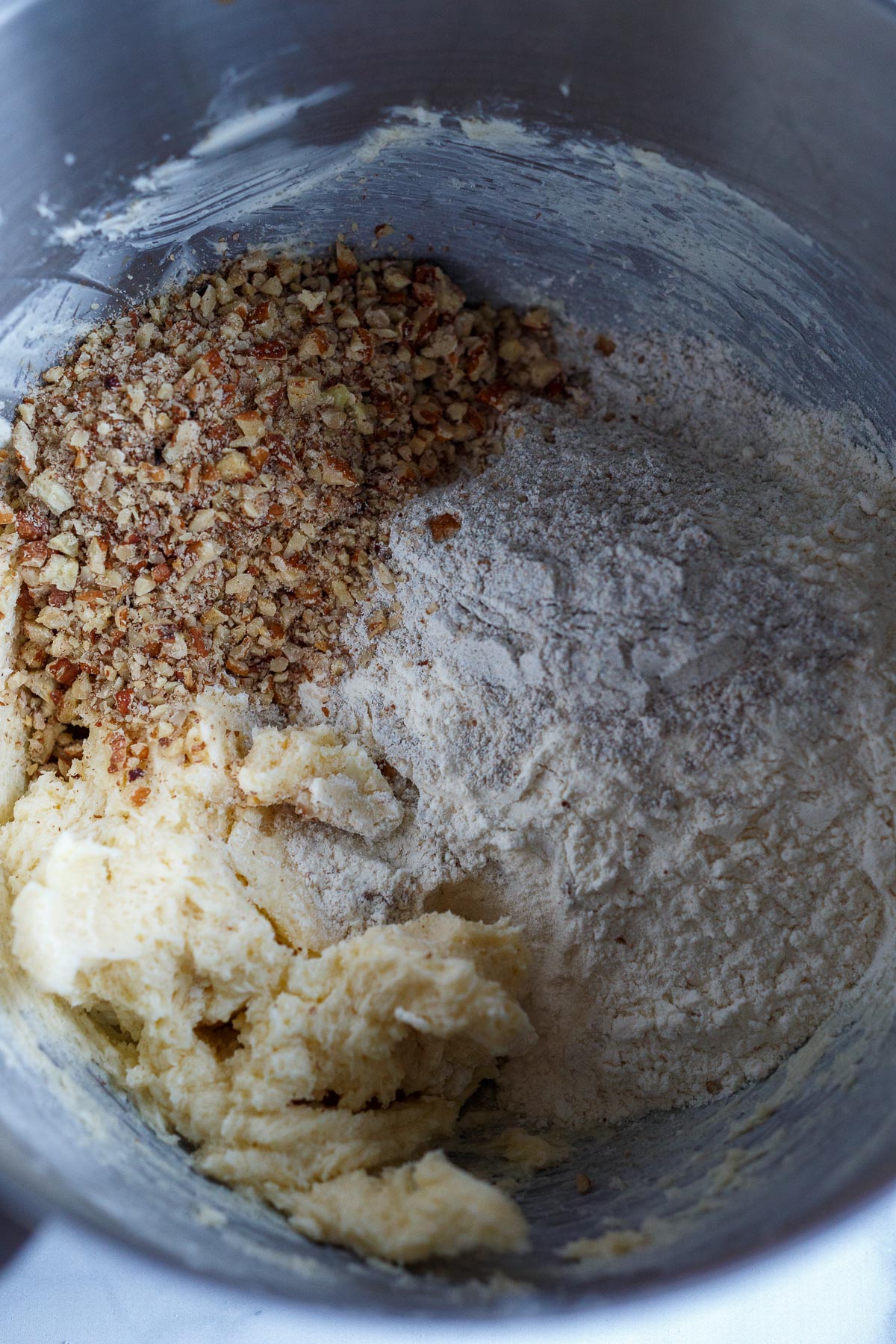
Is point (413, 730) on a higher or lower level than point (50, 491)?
lower

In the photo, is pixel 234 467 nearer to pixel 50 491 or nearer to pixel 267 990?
pixel 50 491

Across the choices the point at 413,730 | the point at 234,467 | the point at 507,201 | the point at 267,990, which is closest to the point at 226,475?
the point at 234,467

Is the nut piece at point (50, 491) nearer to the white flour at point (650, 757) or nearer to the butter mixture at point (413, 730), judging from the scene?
the butter mixture at point (413, 730)

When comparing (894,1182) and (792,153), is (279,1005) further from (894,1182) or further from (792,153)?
(792,153)

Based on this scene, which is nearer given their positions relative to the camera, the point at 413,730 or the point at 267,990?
the point at 267,990

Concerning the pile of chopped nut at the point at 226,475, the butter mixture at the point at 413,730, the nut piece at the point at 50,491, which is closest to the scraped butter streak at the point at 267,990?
the butter mixture at the point at 413,730

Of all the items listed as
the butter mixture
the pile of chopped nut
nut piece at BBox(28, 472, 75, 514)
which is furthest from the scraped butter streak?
nut piece at BBox(28, 472, 75, 514)

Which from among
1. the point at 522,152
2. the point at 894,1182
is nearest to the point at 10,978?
the point at 894,1182
